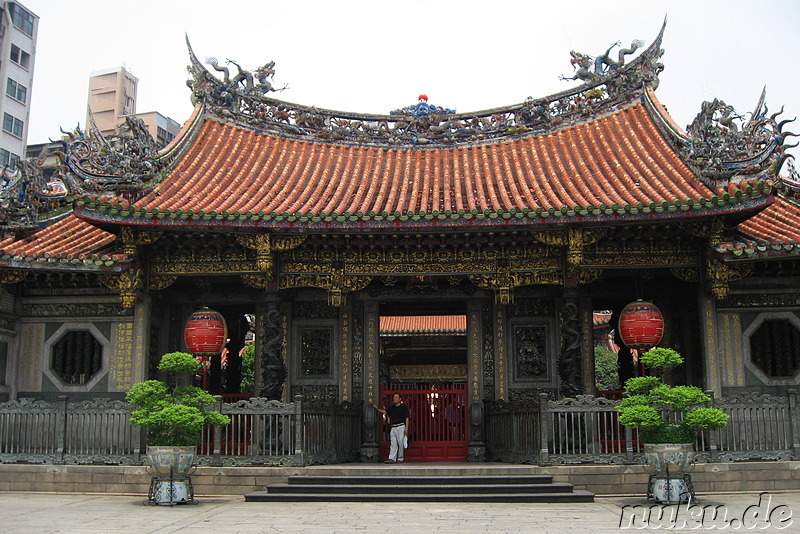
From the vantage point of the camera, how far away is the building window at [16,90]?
48781 mm

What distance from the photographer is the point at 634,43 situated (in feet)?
53.8

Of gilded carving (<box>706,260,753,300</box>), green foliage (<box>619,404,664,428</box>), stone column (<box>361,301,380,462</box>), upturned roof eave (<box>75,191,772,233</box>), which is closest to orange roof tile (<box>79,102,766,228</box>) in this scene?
upturned roof eave (<box>75,191,772,233</box>)

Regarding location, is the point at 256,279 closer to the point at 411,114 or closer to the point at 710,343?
the point at 411,114

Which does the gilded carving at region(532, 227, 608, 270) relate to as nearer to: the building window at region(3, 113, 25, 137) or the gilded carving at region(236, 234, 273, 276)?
the gilded carving at region(236, 234, 273, 276)

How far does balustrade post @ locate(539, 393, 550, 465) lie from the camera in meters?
11.8

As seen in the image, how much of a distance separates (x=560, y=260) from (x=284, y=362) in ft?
18.0

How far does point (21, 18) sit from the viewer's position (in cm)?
4962

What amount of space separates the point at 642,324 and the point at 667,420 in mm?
2450

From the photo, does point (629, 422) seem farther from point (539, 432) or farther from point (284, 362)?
point (284, 362)

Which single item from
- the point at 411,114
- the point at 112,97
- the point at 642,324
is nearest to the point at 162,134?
the point at 112,97

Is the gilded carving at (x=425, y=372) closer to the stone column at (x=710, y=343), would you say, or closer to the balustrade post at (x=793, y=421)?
the stone column at (x=710, y=343)

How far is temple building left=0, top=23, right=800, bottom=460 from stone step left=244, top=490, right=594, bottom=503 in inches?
106

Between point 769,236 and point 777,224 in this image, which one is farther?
point 777,224

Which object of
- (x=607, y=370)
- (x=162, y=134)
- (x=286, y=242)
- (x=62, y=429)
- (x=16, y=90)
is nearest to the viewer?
(x=62, y=429)
